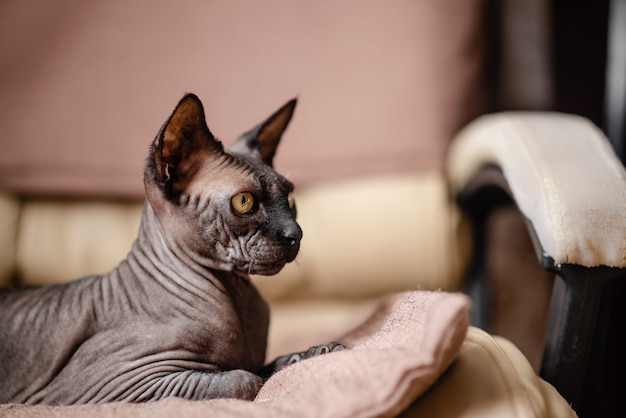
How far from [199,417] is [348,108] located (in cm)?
88

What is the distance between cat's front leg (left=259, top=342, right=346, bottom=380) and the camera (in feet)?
2.49

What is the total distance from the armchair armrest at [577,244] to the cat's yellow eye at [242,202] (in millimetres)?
400

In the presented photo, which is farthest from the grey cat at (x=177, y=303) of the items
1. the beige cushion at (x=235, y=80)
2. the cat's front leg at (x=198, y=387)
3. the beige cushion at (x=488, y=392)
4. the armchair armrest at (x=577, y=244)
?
the beige cushion at (x=235, y=80)

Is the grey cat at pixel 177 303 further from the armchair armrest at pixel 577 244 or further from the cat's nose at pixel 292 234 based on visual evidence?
the armchair armrest at pixel 577 244

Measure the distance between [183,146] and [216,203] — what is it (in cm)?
8

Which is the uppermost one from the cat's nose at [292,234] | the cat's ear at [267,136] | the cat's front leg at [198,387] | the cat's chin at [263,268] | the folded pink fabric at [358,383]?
the cat's ear at [267,136]

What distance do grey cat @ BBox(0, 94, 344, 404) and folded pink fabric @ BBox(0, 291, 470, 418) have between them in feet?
0.20

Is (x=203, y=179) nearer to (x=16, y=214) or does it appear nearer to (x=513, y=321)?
(x=16, y=214)

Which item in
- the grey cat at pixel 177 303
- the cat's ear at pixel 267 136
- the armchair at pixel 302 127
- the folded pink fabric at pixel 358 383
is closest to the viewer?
the folded pink fabric at pixel 358 383

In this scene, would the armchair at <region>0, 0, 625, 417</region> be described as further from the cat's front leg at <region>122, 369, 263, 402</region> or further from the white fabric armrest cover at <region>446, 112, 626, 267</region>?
the cat's front leg at <region>122, 369, 263, 402</region>

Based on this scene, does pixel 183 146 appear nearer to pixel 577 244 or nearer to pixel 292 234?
pixel 292 234

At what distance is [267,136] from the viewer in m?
0.89

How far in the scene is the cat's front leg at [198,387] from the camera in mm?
698

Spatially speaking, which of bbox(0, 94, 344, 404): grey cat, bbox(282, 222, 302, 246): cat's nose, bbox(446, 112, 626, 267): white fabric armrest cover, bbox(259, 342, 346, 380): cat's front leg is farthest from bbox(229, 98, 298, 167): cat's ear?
bbox(446, 112, 626, 267): white fabric armrest cover
